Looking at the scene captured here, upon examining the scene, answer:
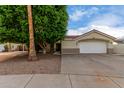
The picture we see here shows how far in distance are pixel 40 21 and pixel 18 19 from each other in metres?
1.98

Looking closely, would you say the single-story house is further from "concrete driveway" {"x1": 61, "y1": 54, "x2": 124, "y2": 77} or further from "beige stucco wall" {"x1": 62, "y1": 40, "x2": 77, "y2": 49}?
"concrete driveway" {"x1": 61, "y1": 54, "x2": 124, "y2": 77}

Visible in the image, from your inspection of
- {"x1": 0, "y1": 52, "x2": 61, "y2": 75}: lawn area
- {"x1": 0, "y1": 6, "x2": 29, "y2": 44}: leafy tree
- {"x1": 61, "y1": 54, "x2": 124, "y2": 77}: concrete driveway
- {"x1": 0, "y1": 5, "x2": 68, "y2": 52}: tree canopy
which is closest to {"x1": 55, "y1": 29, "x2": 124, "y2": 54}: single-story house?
{"x1": 0, "y1": 5, "x2": 68, "y2": 52}: tree canopy

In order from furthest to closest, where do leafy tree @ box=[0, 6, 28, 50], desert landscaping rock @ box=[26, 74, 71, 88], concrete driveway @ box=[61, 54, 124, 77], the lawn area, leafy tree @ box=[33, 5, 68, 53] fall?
leafy tree @ box=[33, 5, 68, 53] → leafy tree @ box=[0, 6, 28, 50] → the lawn area → concrete driveway @ box=[61, 54, 124, 77] → desert landscaping rock @ box=[26, 74, 71, 88]

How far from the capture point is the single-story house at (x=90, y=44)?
31156mm

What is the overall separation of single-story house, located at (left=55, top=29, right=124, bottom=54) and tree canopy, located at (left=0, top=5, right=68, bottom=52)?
34.0 ft

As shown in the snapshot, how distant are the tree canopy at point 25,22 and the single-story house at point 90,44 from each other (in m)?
10.4

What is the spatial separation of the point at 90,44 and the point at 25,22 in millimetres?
14108

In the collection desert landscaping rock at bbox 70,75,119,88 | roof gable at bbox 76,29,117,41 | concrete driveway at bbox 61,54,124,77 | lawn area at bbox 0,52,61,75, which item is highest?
roof gable at bbox 76,29,117,41

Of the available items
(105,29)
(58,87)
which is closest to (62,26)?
(58,87)

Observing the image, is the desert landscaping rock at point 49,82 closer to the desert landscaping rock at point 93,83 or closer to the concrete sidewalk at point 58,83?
the concrete sidewalk at point 58,83

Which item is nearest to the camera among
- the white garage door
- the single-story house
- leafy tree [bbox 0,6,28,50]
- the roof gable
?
leafy tree [bbox 0,6,28,50]

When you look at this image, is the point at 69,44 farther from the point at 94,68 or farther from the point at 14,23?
the point at 94,68

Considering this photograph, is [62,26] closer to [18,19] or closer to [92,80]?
[18,19]

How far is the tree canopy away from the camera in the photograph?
19.6 m
